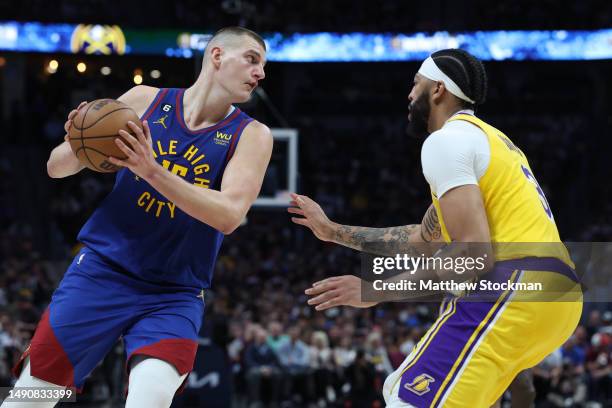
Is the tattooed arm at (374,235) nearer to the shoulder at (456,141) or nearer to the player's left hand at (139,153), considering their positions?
the shoulder at (456,141)

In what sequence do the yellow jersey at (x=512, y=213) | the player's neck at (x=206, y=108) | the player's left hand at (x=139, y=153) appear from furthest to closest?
the player's neck at (x=206, y=108) → the player's left hand at (x=139, y=153) → the yellow jersey at (x=512, y=213)

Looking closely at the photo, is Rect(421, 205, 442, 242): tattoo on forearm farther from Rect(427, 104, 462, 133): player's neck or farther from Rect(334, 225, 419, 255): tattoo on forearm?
Rect(427, 104, 462, 133): player's neck

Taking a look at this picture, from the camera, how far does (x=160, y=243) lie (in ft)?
13.3

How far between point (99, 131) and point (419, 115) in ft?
4.56

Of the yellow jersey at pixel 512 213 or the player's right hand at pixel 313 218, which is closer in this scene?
the yellow jersey at pixel 512 213

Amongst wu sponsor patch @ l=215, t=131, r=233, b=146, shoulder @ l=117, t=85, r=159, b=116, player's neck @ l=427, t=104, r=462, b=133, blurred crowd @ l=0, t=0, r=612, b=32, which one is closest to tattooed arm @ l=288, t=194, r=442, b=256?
wu sponsor patch @ l=215, t=131, r=233, b=146

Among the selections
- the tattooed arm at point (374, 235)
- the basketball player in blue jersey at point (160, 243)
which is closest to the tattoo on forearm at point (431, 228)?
the tattooed arm at point (374, 235)

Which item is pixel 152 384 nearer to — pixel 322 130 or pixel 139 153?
pixel 139 153

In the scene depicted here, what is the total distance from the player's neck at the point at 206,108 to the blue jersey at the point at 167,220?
61mm

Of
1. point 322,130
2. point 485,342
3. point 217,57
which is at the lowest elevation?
point 485,342

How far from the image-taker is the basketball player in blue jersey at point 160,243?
383cm

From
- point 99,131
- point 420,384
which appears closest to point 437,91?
point 420,384

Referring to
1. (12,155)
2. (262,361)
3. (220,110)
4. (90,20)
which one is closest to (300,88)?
(90,20)

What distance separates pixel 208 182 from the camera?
410 centimetres
